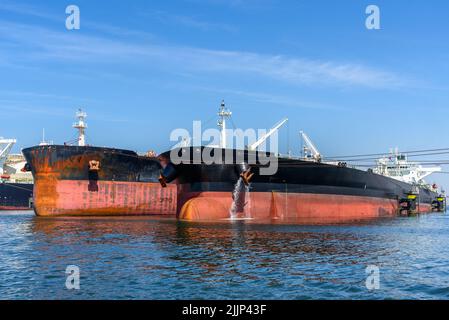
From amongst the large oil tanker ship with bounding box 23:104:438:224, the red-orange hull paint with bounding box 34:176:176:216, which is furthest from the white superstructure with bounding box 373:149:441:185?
the red-orange hull paint with bounding box 34:176:176:216

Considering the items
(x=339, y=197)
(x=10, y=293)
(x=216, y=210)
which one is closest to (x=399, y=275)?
(x=10, y=293)

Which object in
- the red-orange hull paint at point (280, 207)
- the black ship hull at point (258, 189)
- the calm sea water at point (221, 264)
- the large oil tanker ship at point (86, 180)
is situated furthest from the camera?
the large oil tanker ship at point (86, 180)

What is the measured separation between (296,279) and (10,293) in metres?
7.62

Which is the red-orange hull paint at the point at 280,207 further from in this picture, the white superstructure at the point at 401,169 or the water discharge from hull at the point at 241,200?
the white superstructure at the point at 401,169

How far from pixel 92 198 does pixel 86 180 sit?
5.45ft

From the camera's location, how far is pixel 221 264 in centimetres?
1498

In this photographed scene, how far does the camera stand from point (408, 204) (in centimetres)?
5509

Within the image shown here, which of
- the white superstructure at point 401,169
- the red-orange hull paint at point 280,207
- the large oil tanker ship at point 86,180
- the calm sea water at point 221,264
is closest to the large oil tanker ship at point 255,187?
the red-orange hull paint at point 280,207

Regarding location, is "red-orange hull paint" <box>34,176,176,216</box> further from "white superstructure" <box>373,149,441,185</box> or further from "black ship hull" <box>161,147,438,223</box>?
"white superstructure" <box>373,149,441,185</box>

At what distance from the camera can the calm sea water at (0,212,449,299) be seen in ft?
37.5

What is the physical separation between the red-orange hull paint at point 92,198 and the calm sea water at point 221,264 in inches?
560

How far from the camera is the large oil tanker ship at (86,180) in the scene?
1502 inches

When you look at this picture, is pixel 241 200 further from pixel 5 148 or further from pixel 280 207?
pixel 5 148
